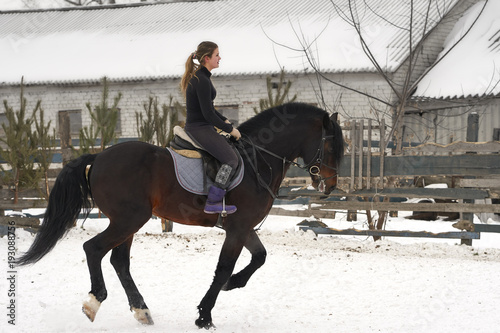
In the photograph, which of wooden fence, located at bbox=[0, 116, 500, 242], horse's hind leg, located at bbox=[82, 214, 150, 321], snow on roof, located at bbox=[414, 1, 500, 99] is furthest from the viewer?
snow on roof, located at bbox=[414, 1, 500, 99]

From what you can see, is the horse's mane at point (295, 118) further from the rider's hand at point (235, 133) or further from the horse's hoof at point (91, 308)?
the horse's hoof at point (91, 308)

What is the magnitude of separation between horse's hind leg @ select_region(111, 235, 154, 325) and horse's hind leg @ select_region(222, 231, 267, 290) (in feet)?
2.64

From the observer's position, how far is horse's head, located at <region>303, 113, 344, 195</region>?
18.4 ft

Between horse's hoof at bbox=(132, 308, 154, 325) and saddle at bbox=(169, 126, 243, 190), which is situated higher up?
saddle at bbox=(169, 126, 243, 190)

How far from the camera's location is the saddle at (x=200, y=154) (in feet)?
17.5

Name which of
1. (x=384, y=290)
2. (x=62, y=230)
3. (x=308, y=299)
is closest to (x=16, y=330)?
(x=62, y=230)

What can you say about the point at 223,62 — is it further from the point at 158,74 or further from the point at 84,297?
the point at 84,297

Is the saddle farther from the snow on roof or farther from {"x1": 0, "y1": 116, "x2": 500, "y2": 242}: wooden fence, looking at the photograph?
the snow on roof

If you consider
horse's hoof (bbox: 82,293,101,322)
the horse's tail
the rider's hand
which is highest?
the rider's hand

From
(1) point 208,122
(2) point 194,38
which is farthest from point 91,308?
(2) point 194,38

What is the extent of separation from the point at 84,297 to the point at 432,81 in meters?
12.8

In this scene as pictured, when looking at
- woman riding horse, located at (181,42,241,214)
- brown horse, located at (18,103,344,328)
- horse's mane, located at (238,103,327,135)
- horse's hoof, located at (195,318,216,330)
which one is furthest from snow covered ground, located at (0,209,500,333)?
horse's mane, located at (238,103,327,135)

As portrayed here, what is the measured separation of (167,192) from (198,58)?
1.35m

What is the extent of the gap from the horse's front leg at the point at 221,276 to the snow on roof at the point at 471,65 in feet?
34.2
